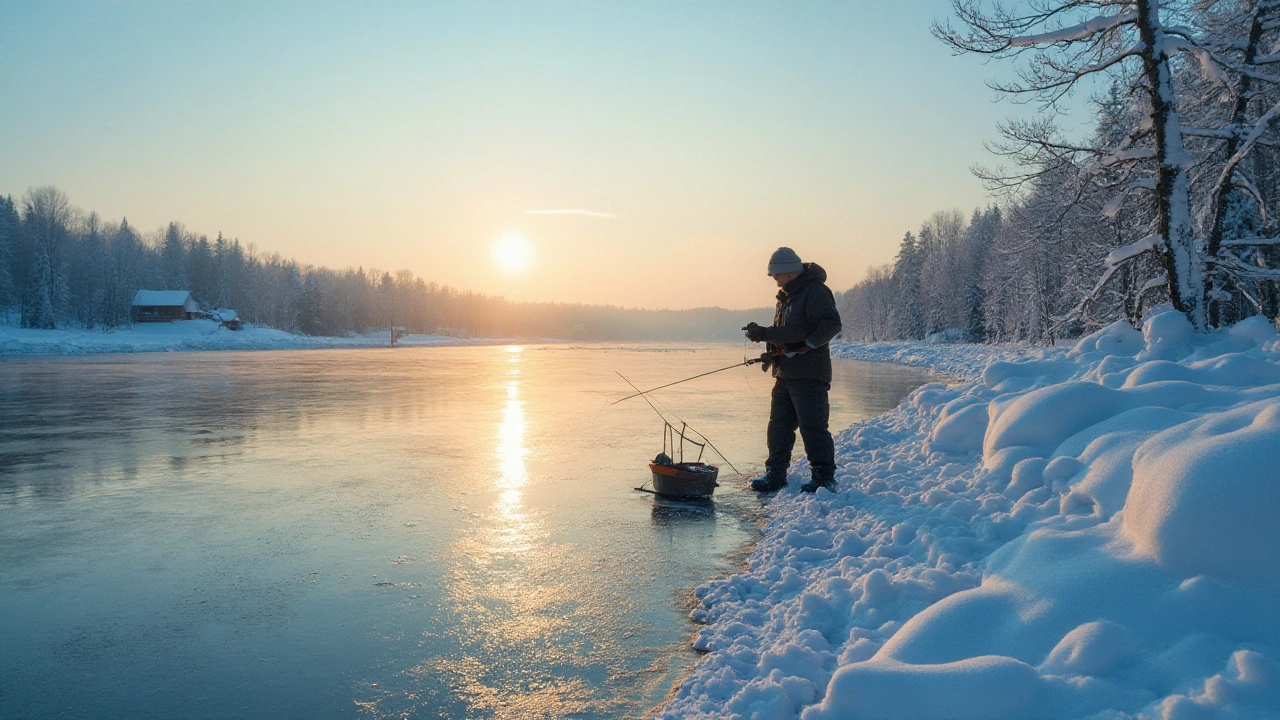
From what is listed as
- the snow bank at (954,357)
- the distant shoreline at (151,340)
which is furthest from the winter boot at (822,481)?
the distant shoreline at (151,340)

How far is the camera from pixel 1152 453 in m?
3.39

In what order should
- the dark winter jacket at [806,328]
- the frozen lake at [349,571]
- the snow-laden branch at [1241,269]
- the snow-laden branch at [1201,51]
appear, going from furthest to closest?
the snow-laden branch at [1201,51], the snow-laden branch at [1241,269], the dark winter jacket at [806,328], the frozen lake at [349,571]

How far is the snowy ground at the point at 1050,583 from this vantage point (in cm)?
234

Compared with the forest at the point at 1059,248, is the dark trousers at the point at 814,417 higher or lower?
lower

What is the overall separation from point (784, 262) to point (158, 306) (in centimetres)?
8665

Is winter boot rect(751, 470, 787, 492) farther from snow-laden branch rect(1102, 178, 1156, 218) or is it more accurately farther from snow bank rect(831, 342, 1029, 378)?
snow bank rect(831, 342, 1029, 378)

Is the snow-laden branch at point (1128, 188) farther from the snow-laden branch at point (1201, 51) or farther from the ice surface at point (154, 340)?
the ice surface at point (154, 340)

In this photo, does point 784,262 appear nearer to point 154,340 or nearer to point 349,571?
point 349,571

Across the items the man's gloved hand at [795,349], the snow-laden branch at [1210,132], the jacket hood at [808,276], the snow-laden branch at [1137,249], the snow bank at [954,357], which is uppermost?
the snow-laden branch at [1210,132]

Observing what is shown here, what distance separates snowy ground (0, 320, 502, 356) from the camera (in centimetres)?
4706

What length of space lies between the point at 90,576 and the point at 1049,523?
20.7 feet

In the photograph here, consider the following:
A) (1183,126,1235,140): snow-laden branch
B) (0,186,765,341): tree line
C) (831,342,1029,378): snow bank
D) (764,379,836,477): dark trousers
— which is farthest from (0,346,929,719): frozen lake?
(0,186,765,341): tree line

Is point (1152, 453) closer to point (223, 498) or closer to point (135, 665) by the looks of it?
point (135, 665)

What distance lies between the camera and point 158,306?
74125 millimetres
